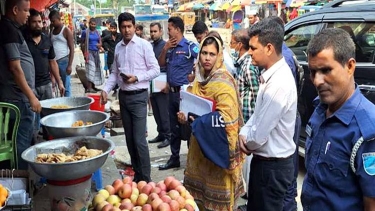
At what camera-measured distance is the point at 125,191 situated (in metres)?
2.59

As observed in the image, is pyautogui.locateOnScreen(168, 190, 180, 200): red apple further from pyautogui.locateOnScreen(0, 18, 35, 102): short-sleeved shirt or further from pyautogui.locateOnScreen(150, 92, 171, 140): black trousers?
pyautogui.locateOnScreen(150, 92, 171, 140): black trousers

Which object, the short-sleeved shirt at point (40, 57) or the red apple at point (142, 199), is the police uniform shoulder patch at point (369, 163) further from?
the short-sleeved shirt at point (40, 57)

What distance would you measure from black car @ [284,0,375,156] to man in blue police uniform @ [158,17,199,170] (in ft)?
4.71

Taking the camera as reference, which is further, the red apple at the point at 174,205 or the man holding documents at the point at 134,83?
the man holding documents at the point at 134,83

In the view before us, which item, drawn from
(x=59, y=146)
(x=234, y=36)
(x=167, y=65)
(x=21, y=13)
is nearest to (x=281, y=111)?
Answer: (x=59, y=146)

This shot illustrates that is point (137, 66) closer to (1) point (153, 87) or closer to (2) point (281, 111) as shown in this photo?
(1) point (153, 87)

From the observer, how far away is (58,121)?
3.61 meters

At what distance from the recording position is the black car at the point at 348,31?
14.6 feet

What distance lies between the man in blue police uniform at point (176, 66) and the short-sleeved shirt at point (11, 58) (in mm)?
2084

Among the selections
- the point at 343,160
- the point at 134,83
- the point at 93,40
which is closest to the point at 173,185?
the point at 343,160

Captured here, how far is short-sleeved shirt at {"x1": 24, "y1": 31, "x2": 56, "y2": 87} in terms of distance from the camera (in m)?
5.17

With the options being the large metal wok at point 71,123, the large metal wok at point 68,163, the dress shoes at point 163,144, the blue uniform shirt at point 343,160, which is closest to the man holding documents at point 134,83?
the large metal wok at point 71,123

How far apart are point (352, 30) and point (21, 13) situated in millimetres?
3669

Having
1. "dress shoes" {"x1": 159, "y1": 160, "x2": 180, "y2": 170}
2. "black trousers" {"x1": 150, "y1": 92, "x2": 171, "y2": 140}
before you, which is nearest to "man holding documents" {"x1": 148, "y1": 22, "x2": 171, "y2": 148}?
"black trousers" {"x1": 150, "y1": 92, "x2": 171, "y2": 140}
